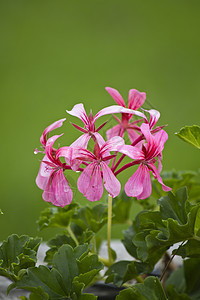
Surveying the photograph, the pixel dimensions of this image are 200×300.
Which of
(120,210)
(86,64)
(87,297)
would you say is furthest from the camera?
(86,64)

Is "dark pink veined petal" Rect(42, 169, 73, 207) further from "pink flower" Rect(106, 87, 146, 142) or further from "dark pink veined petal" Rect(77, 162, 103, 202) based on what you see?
"pink flower" Rect(106, 87, 146, 142)

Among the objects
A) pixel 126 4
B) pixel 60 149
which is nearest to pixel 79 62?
pixel 126 4

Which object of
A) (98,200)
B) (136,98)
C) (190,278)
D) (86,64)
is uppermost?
(86,64)

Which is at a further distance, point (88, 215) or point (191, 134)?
point (88, 215)

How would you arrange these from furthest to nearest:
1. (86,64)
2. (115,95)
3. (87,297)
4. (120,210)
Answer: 1. (86,64)
2. (120,210)
3. (115,95)
4. (87,297)

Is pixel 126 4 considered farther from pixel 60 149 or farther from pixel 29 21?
pixel 60 149

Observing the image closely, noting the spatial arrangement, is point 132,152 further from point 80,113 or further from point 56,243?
point 56,243

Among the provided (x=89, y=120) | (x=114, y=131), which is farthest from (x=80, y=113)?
(x=114, y=131)
